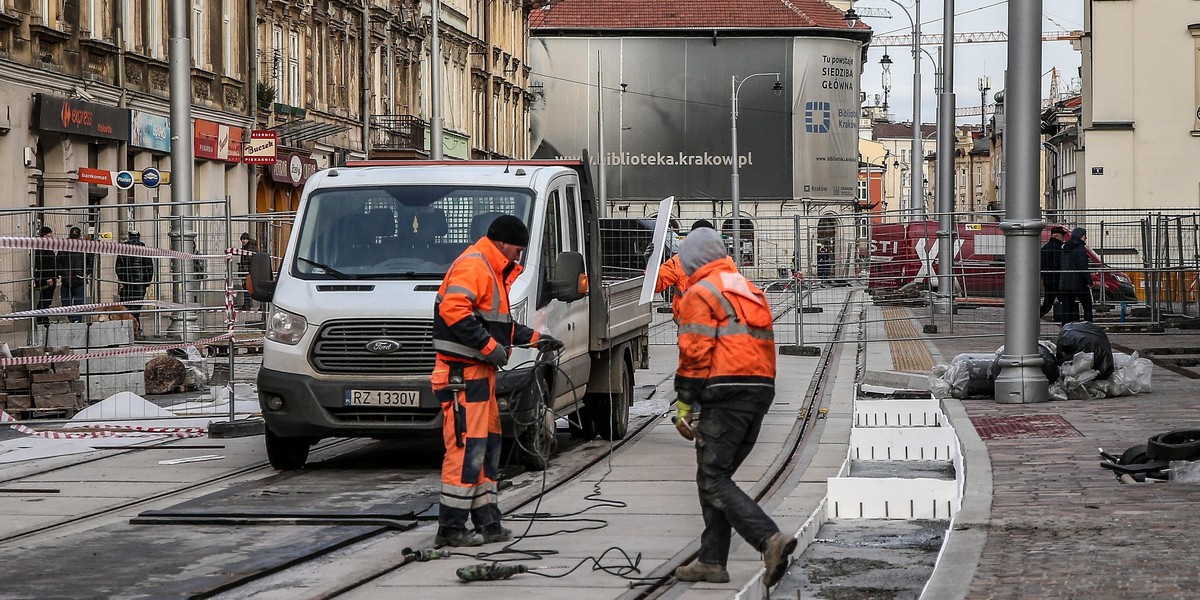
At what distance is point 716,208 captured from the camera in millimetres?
84812

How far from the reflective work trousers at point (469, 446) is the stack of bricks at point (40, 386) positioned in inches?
324

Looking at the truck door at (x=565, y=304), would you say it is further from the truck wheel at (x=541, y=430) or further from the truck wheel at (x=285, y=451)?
the truck wheel at (x=285, y=451)

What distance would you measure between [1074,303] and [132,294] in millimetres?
13494

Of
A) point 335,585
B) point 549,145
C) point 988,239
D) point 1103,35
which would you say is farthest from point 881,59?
point 335,585

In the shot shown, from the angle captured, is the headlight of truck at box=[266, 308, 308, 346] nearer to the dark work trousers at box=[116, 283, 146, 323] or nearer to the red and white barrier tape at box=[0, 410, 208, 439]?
the red and white barrier tape at box=[0, 410, 208, 439]

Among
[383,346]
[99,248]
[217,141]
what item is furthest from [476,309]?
[217,141]

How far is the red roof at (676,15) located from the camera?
282ft

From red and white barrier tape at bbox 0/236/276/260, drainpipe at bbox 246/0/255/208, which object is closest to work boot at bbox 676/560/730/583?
red and white barrier tape at bbox 0/236/276/260

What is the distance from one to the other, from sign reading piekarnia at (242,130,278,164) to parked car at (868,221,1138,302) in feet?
52.7

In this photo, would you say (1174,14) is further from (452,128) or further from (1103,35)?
(452,128)

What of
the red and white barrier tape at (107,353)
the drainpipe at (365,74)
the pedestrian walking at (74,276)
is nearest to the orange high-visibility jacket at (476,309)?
the red and white barrier tape at (107,353)

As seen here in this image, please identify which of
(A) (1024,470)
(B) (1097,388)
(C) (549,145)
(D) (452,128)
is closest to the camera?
(A) (1024,470)

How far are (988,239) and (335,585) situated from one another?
67.6 ft

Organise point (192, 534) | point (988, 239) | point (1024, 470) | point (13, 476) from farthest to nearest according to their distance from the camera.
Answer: point (988, 239) < point (13, 476) < point (1024, 470) < point (192, 534)
